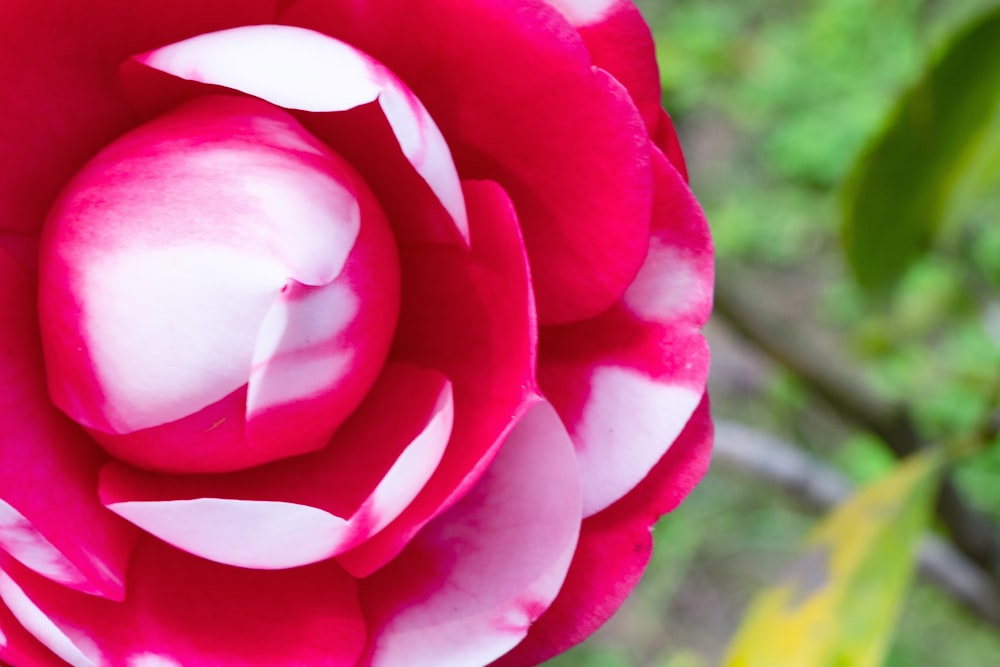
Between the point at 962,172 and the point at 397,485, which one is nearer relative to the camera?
the point at 397,485

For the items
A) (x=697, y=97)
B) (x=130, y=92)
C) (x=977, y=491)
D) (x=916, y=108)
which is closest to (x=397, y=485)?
(x=130, y=92)

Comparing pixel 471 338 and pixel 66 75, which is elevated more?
pixel 66 75

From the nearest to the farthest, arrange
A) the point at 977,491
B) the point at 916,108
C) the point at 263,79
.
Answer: the point at 263,79, the point at 916,108, the point at 977,491

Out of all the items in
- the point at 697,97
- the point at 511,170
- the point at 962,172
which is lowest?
the point at 697,97

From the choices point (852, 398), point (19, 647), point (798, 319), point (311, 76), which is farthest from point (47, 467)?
point (798, 319)

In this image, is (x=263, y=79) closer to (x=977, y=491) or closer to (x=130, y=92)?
(x=130, y=92)

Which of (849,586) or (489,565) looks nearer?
(489,565)

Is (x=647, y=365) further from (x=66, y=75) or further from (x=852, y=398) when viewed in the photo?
(x=852, y=398)
